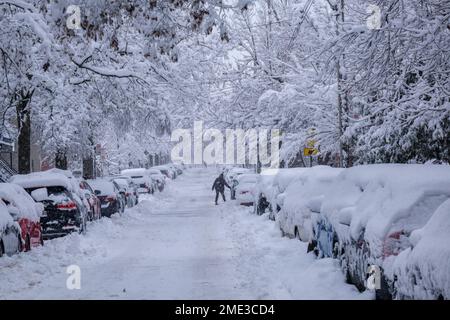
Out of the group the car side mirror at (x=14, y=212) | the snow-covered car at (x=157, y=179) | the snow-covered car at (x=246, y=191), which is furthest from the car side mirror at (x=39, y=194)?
the snow-covered car at (x=157, y=179)

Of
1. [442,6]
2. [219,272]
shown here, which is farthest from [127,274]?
[442,6]

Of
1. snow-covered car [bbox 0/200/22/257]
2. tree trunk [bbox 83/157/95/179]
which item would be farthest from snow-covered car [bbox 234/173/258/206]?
snow-covered car [bbox 0/200/22/257]

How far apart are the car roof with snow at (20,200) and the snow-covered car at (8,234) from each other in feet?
2.11

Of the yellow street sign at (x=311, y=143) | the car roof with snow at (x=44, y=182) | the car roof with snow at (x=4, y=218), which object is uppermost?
the yellow street sign at (x=311, y=143)

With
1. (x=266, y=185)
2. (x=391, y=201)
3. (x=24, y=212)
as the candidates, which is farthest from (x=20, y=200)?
(x=266, y=185)

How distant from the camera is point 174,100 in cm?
2898

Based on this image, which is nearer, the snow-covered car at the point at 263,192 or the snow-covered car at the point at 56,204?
the snow-covered car at the point at 56,204

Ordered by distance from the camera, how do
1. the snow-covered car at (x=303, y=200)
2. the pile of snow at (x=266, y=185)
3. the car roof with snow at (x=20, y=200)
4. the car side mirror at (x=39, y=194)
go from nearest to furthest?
the car roof with snow at (x=20, y=200), the snow-covered car at (x=303, y=200), the car side mirror at (x=39, y=194), the pile of snow at (x=266, y=185)

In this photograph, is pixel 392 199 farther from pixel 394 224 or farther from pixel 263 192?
pixel 263 192

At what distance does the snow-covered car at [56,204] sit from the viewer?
19016mm

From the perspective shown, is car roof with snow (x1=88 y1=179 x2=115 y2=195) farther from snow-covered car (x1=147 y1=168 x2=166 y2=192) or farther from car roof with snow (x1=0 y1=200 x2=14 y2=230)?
snow-covered car (x1=147 y1=168 x2=166 y2=192)

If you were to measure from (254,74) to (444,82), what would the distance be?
2423 centimetres

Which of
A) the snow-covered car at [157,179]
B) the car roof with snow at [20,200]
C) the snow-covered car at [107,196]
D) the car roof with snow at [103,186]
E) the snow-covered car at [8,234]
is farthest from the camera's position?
the snow-covered car at [157,179]

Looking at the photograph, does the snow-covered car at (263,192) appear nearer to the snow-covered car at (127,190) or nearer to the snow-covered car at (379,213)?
the snow-covered car at (127,190)
